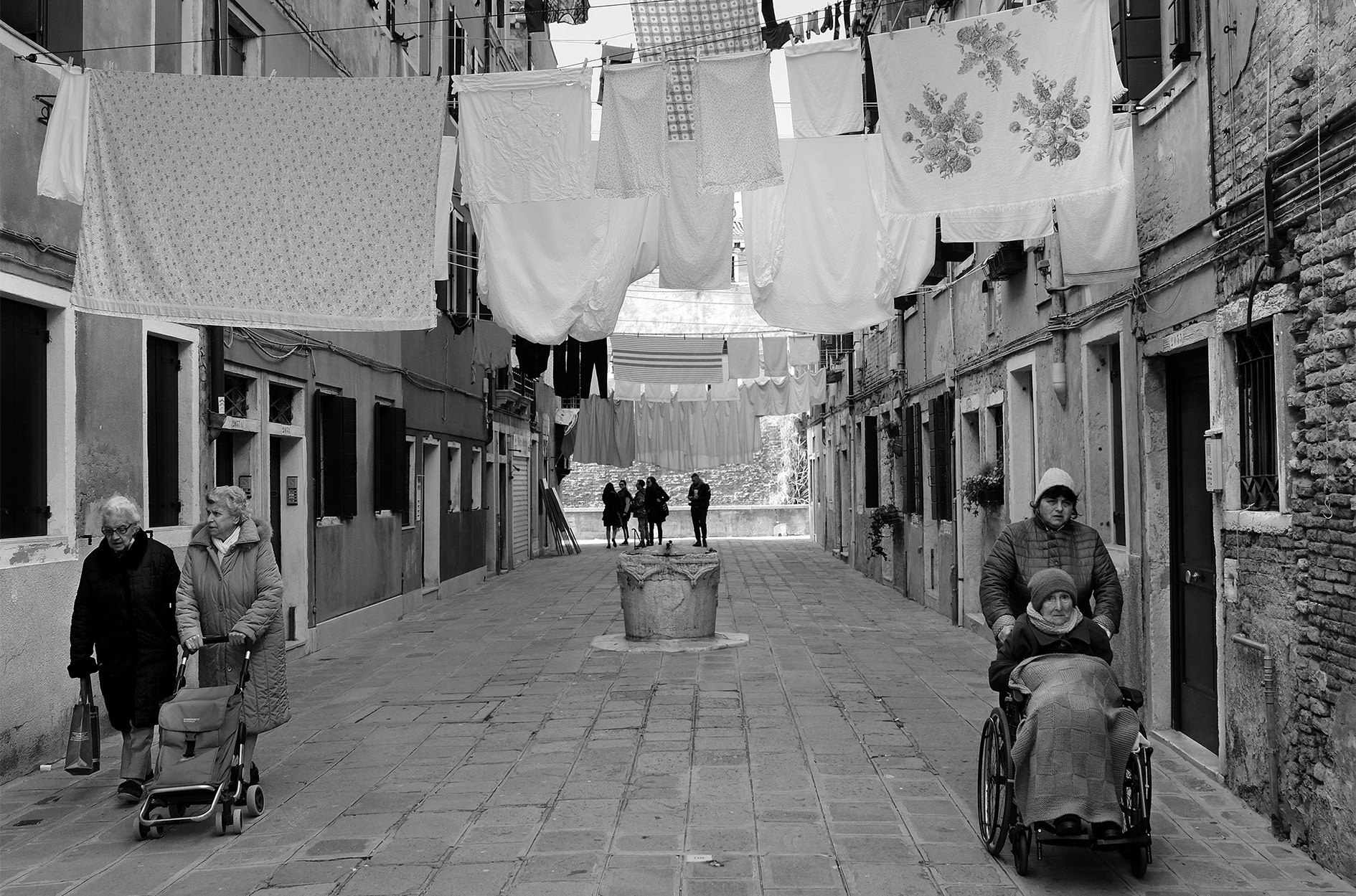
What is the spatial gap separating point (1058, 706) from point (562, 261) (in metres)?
4.91

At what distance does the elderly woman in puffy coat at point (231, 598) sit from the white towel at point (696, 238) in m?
3.34

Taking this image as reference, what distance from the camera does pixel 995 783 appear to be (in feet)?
18.2

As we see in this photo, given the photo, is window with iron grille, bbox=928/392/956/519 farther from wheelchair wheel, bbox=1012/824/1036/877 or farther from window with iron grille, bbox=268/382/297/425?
wheelchair wheel, bbox=1012/824/1036/877

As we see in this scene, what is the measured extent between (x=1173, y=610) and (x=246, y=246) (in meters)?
6.04

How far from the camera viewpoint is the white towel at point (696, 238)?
8.38 metres

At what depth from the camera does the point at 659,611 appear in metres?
12.6

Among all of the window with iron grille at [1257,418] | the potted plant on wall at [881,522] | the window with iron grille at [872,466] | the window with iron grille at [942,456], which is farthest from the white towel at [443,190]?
the window with iron grille at [872,466]

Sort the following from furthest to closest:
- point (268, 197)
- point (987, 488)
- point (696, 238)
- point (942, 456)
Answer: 1. point (942, 456)
2. point (987, 488)
3. point (696, 238)
4. point (268, 197)

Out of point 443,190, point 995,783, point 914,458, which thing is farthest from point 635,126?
point 914,458

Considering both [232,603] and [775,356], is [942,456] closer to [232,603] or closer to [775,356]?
[775,356]

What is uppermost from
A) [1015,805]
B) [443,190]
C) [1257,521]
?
[443,190]

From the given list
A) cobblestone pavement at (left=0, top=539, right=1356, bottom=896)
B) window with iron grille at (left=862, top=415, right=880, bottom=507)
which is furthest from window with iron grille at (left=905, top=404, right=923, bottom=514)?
cobblestone pavement at (left=0, top=539, right=1356, bottom=896)

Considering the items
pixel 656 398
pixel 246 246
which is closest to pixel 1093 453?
pixel 246 246

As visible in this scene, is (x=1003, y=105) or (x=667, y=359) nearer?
(x=1003, y=105)
